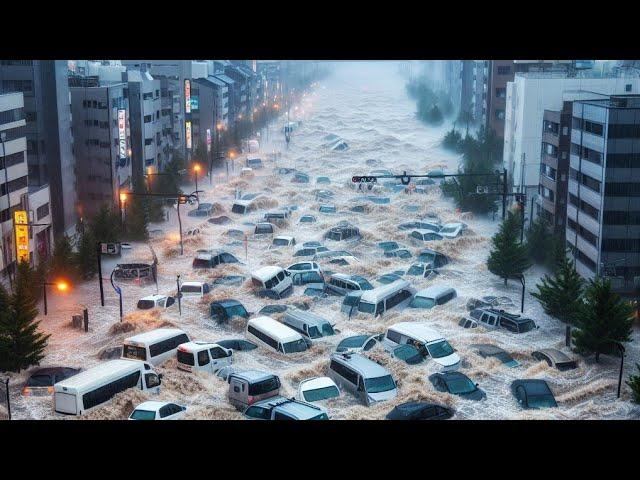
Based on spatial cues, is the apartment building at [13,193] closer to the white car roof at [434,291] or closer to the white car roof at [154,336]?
the white car roof at [154,336]

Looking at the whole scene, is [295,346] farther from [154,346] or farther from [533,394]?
[533,394]

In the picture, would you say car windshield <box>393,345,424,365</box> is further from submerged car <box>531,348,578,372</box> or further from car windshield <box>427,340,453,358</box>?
submerged car <box>531,348,578,372</box>

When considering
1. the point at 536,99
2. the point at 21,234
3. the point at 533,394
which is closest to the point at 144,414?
the point at 533,394

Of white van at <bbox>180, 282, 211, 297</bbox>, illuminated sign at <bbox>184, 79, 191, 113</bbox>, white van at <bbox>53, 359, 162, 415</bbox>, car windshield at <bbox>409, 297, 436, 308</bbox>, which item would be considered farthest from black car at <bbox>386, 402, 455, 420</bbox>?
illuminated sign at <bbox>184, 79, 191, 113</bbox>
